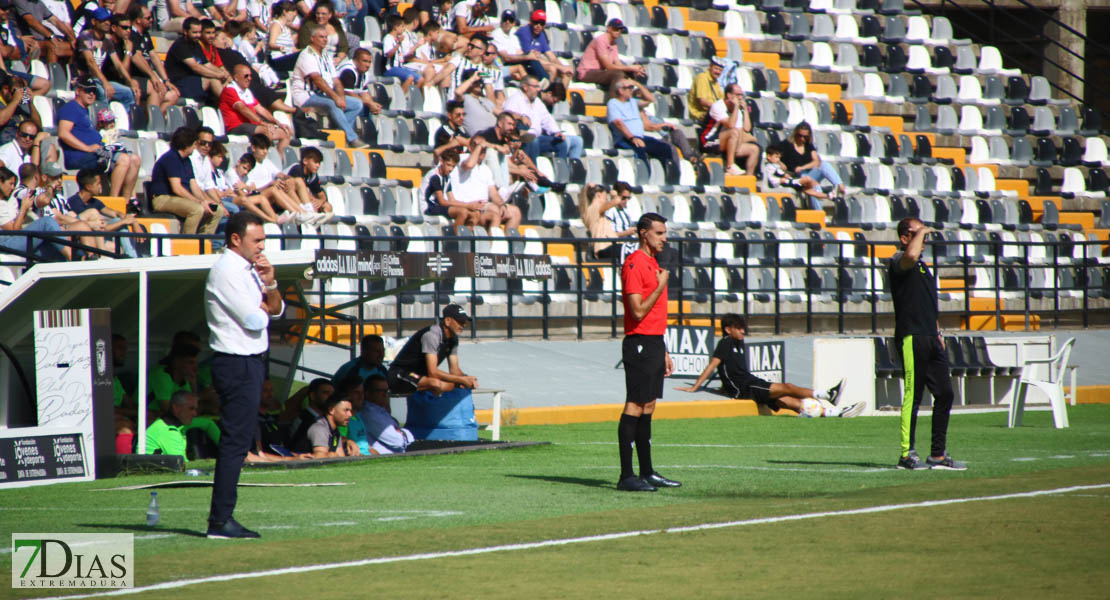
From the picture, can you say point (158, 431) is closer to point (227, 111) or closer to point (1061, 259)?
point (227, 111)

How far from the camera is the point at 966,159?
3198cm

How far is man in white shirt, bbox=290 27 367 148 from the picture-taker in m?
22.1

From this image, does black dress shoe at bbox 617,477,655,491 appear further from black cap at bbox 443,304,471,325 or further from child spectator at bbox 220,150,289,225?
child spectator at bbox 220,150,289,225

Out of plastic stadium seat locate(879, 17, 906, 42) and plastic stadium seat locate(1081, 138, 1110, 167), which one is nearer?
plastic stadium seat locate(1081, 138, 1110, 167)

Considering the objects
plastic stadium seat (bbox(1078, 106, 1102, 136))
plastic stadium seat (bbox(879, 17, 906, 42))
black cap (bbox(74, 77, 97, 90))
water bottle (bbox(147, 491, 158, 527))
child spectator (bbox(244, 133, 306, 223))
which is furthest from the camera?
plastic stadium seat (bbox(879, 17, 906, 42))

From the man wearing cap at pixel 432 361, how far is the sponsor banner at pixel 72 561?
256 inches

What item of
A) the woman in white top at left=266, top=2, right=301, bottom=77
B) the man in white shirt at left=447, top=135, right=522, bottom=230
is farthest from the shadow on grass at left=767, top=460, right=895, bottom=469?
the woman in white top at left=266, top=2, right=301, bottom=77

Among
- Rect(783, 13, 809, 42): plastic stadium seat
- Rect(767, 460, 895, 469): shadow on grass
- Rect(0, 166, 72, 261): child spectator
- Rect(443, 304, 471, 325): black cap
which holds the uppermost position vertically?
Rect(783, 13, 809, 42): plastic stadium seat

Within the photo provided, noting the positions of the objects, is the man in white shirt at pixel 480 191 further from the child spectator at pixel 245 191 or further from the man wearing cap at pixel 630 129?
the man wearing cap at pixel 630 129

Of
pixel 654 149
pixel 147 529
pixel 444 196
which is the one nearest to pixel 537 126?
pixel 654 149

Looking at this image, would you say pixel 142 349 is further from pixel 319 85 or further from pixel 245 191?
pixel 319 85

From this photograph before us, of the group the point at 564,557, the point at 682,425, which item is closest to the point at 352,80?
the point at 682,425

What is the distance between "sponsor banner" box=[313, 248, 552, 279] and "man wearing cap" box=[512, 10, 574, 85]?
11318 millimetres

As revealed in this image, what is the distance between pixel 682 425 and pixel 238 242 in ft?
34.7
